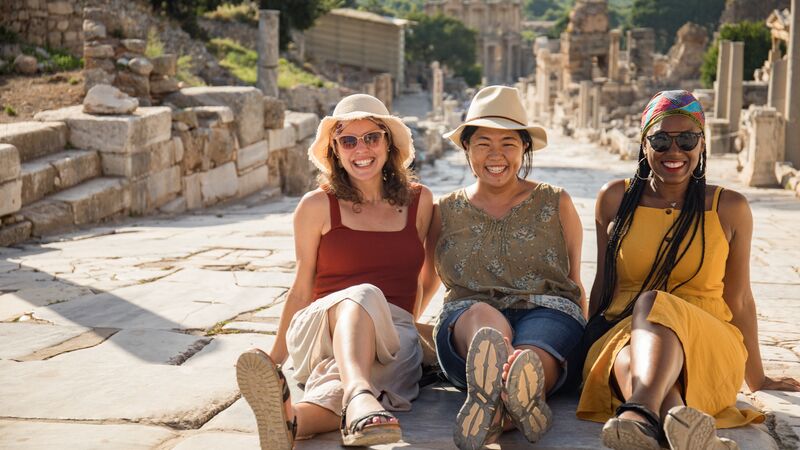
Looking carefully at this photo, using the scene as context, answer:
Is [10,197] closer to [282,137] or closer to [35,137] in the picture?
[35,137]

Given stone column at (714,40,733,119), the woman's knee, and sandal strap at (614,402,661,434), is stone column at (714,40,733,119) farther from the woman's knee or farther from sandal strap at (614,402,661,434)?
sandal strap at (614,402,661,434)

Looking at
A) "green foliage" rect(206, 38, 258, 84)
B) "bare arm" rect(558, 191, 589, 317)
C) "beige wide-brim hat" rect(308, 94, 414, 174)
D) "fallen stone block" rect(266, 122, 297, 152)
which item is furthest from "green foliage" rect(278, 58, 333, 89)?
"bare arm" rect(558, 191, 589, 317)

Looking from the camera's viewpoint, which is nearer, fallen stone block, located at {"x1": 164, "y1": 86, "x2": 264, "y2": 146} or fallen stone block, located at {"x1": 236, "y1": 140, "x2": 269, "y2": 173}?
fallen stone block, located at {"x1": 164, "y1": 86, "x2": 264, "y2": 146}

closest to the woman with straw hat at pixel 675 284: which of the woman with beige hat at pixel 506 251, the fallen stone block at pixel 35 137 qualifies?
the woman with beige hat at pixel 506 251

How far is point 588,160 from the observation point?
76.6ft

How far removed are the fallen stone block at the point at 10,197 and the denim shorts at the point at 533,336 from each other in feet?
16.1

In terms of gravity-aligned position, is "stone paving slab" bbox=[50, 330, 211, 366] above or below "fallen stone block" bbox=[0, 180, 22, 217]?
below

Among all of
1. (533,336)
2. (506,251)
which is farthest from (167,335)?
(533,336)

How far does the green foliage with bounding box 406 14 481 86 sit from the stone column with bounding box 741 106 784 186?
5516 centimetres

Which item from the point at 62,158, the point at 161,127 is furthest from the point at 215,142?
the point at 62,158

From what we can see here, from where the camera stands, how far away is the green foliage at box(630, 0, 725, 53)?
70500 millimetres

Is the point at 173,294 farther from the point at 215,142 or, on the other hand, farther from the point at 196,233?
the point at 215,142

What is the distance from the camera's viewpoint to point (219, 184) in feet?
39.8

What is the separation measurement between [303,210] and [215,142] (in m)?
7.97
